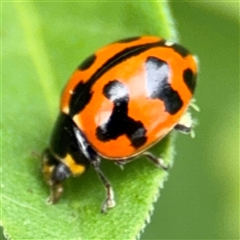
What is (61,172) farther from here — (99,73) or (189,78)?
(189,78)

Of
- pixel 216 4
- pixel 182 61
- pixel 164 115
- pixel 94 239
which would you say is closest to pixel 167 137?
pixel 164 115

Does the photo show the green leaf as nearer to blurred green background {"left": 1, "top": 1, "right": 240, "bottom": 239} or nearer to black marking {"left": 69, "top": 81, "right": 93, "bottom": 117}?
black marking {"left": 69, "top": 81, "right": 93, "bottom": 117}

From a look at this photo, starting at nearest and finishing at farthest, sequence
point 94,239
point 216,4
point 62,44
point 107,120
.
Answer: point 94,239 < point 107,120 < point 62,44 < point 216,4

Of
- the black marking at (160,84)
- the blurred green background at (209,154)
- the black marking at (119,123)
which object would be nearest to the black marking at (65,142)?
the black marking at (119,123)

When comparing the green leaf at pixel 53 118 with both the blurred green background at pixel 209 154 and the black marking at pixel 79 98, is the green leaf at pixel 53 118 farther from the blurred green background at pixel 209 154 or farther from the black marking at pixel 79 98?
the blurred green background at pixel 209 154

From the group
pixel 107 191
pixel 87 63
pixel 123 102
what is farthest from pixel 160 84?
pixel 107 191

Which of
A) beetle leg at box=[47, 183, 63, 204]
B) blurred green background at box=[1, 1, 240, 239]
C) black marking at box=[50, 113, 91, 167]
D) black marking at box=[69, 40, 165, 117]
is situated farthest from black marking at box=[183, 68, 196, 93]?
blurred green background at box=[1, 1, 240, 239]

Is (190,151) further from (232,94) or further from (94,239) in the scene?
(94,239)
